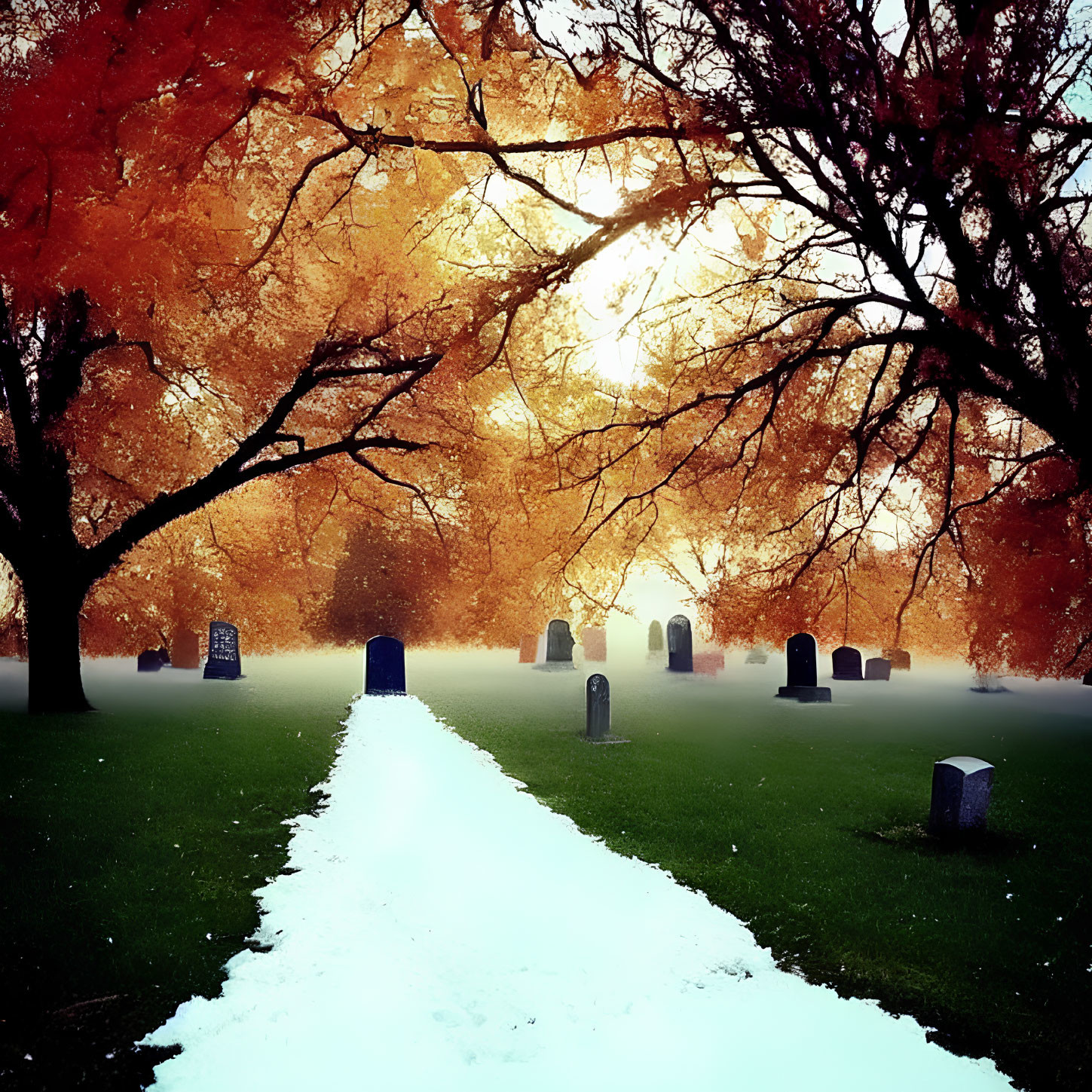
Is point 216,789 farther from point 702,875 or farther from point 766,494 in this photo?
point 766,494

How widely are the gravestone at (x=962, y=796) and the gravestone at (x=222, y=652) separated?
67.4 feet

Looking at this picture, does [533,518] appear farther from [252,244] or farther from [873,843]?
[252,244]

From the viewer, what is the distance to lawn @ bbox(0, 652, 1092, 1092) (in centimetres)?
452

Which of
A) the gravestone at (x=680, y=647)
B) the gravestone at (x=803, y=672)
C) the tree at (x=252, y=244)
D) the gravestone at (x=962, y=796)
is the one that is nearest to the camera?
the gravestone at (x=962, y=796)

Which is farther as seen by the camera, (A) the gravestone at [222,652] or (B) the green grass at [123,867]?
(A) the gravestone at [222,652]

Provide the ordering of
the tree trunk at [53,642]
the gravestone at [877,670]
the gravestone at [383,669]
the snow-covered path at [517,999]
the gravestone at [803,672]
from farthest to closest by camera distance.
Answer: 1. the gravestone at [877,670]
2. the gravestone at [383,669]
3. the gravestone at [803,672]
4. the tree trunk at [53,642]
5. the snow-covered path at [517,999]

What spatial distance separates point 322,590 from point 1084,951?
29.6m

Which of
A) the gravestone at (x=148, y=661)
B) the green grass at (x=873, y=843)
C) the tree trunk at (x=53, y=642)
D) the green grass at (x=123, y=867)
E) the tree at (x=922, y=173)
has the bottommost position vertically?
the green grass at (x=873, y=843)

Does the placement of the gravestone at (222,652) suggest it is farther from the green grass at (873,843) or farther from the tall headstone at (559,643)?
the tall headstone at (559,643)

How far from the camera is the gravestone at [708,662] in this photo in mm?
28611

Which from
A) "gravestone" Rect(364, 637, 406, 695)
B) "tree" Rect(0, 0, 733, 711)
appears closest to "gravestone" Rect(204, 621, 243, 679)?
"tree" Rect(0, 0, 733, 711)

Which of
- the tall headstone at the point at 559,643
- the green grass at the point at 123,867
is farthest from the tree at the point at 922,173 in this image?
the tall headstone at the point at 559,643

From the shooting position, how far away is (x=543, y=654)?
33312 millimetres

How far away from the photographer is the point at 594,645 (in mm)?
33156
